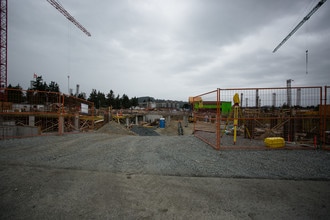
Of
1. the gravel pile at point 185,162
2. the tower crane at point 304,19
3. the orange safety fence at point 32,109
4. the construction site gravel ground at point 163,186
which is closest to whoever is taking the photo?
the construction site gravel ground at point 163,186

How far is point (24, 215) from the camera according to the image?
202 cm

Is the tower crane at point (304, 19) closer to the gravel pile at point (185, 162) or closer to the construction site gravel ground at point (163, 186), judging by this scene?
the gravel pile at point (185, 162)

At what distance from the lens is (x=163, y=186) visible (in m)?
2.84

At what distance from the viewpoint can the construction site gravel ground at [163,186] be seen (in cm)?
212

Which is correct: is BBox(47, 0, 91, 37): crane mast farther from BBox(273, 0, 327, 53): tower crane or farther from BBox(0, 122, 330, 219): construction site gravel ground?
BBox(273, 0, 327, 53): tower crane

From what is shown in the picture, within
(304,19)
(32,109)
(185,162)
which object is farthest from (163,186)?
(304,19)

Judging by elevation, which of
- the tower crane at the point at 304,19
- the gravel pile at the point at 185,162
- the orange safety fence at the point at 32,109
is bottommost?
the gravel pile at the point at 185,162

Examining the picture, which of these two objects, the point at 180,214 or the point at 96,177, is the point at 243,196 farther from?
the point at 96,177

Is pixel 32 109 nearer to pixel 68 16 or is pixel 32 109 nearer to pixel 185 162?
pixel 185 162

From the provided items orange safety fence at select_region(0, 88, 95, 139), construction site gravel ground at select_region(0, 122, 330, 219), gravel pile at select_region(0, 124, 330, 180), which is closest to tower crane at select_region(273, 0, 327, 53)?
gravel pile at select_region(0, 124, 330, 180)

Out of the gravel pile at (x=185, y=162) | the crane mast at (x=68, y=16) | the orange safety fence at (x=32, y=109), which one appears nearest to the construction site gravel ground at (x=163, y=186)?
the gravel pile at (x=185, y=162)

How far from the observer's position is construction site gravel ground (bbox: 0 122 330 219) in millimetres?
2123

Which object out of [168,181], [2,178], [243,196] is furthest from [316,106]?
[2,178]

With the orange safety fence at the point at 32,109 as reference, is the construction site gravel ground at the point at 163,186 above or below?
below
